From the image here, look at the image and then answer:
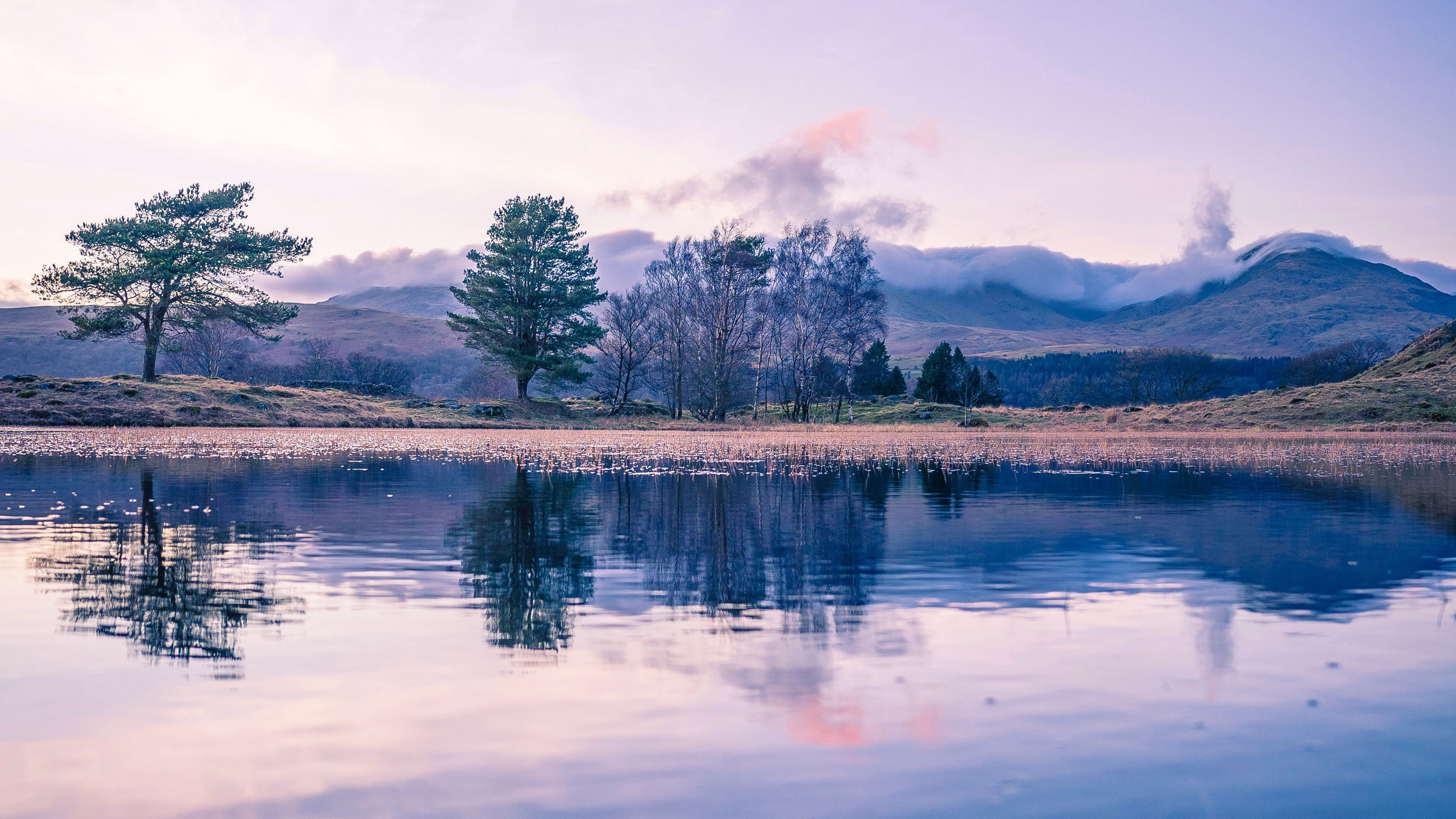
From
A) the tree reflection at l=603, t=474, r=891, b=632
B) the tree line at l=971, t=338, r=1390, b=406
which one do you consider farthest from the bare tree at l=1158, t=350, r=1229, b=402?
the tree reflection at l=603, t=474, r=891, b=632

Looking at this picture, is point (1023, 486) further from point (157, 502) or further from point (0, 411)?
point (0, 411)

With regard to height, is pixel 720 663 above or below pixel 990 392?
below

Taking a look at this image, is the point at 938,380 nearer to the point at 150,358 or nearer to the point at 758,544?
the point at 150,358

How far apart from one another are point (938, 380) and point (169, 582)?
112 metres

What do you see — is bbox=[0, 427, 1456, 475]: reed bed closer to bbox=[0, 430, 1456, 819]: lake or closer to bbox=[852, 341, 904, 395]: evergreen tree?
bbox=[0, 430, 1456, 819]: lake

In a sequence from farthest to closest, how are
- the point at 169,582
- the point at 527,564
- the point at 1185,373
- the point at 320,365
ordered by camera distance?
the point at 320,365
the point at 1185,373
the point at 527,564
the point at 169,582

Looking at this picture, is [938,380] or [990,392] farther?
[990,392]

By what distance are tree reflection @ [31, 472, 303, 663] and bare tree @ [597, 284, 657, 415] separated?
77.8 metres

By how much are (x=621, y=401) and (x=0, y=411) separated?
147ft

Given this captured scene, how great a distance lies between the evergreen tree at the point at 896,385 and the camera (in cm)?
11781

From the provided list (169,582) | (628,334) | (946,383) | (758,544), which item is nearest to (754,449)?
(758,544)

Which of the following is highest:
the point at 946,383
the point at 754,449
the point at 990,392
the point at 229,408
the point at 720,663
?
the point at 946,383

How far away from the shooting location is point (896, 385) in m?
121

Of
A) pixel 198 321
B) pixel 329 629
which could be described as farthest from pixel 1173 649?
pixel 198 321
